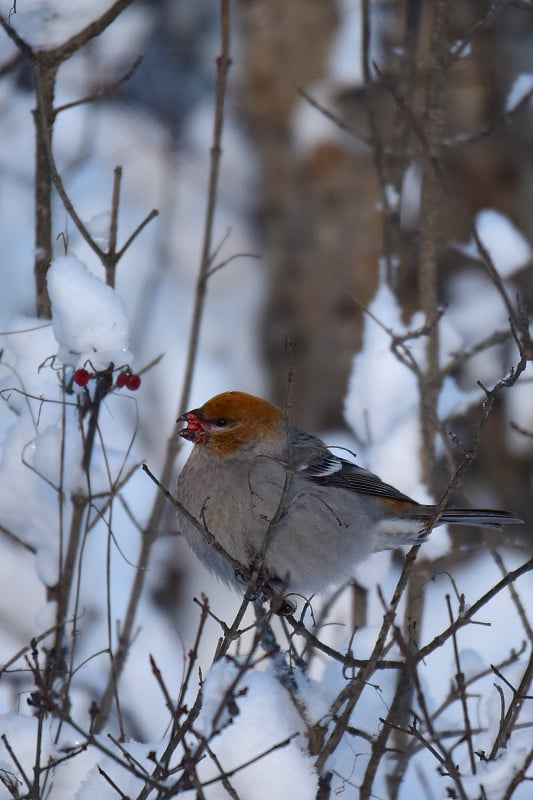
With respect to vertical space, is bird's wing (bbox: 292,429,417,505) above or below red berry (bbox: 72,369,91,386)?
above

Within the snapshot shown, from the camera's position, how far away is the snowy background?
7.88ft

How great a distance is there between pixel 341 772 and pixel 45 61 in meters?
2.48

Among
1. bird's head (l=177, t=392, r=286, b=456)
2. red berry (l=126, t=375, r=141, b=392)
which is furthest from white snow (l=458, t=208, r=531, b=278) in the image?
red berry (l=126, t=375, r=141, b=392)

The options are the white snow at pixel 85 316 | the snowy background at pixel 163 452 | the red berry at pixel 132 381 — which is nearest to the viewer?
the snowy background at pixel 163 452

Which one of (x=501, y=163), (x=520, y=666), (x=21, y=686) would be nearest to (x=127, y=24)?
(x=501, y=163)

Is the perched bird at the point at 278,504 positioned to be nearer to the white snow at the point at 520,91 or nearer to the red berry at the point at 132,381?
the red berry at the point at 132,381

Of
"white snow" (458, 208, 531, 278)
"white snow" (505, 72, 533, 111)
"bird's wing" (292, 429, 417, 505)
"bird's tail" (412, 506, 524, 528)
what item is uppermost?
"white snow" (505, 72, 533, 111)

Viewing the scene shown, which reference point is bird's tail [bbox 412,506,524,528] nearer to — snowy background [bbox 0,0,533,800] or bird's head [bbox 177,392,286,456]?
snowy background [bbox 0,0,533,800]

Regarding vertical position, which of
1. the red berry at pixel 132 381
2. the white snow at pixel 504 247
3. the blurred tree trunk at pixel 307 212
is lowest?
the red berry at pixel 132 381

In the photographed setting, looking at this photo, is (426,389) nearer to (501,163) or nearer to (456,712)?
(456,712)

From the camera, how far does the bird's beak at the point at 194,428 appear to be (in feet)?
10.8

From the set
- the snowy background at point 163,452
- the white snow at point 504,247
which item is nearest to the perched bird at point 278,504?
the snowy background at point 163,452

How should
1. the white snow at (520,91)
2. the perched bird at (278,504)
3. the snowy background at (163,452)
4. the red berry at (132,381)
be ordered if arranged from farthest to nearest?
the white snow at (520,91), the perched bird at (278,504), the red berry at (132,381), the snowy background at (163,452)

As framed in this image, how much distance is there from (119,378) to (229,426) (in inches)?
28.2
